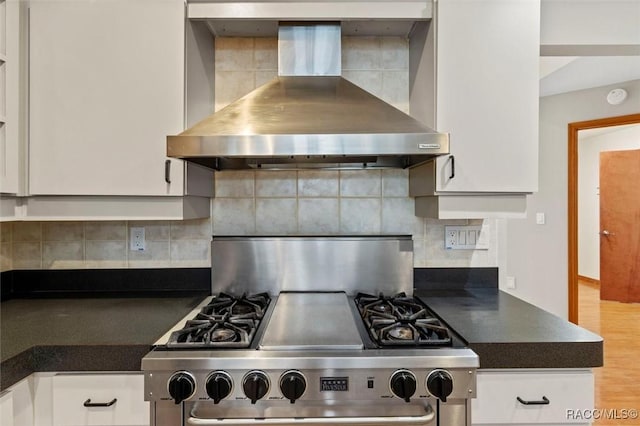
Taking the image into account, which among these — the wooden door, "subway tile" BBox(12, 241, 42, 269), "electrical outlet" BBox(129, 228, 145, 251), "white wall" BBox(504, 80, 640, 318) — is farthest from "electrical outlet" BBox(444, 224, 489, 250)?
the wooden door

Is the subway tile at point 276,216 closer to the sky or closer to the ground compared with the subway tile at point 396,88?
closer to the ground

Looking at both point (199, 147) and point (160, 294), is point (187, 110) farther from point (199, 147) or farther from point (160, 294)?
point (160, 294)

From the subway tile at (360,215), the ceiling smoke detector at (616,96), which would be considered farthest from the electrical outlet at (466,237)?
the ceiling smoke detector at (616,96)

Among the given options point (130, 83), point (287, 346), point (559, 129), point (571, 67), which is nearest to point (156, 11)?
point (130, 83)

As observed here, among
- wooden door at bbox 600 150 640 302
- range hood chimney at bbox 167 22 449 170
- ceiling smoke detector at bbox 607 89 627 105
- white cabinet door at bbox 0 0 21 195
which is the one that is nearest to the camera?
range hood chimney at bbox 167 22 449 170

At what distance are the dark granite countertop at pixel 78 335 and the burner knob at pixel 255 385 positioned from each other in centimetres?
33

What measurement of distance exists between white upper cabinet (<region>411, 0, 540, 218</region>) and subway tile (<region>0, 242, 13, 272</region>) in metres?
1.95

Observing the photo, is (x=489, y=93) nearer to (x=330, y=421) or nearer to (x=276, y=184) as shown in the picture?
(x=276, y=184)

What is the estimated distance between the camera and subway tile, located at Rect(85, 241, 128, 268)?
182cm

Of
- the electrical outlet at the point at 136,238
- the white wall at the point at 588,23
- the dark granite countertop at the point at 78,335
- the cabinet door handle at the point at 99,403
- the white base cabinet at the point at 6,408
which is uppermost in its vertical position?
the white wall at the point at 588,23

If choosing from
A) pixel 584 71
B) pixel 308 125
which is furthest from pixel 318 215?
pixel 584 71

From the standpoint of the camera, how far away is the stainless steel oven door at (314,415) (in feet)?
3.60

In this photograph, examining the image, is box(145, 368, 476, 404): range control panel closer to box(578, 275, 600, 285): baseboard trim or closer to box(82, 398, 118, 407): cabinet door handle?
box(82, 398, 118, 407): cabinet door handle

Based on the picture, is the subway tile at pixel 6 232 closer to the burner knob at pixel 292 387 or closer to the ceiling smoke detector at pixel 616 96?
the burner knob at pixel 292 387
